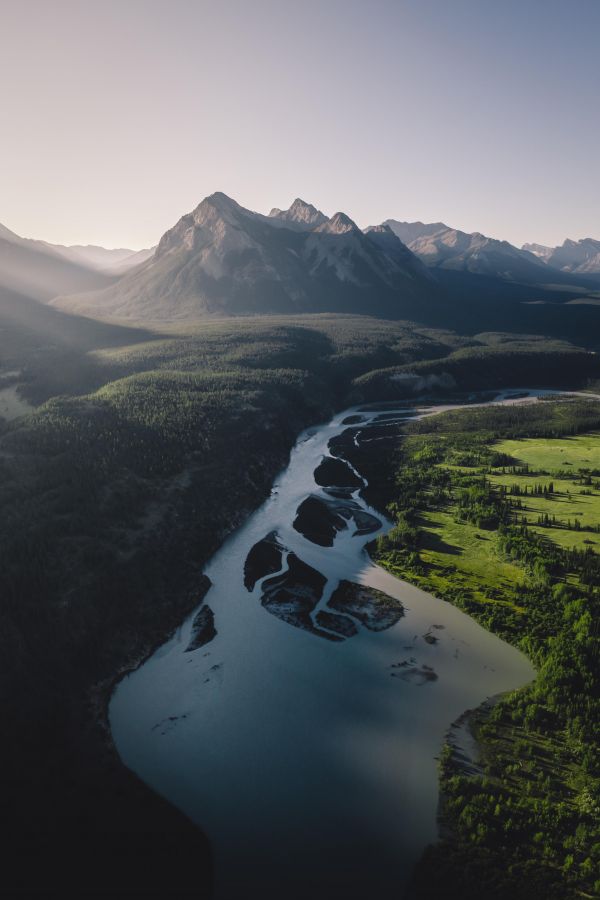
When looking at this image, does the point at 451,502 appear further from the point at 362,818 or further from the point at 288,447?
the point at 362,818

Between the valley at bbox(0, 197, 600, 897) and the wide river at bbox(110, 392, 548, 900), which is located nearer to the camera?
the wide river at bbox(110, 392, 548, 900)

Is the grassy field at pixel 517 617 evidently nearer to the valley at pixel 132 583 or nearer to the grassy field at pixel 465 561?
the grassy field at pixel 465 561

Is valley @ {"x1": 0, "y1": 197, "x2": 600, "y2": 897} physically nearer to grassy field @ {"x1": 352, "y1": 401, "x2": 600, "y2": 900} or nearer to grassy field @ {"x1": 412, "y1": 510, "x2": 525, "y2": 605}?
grassy field @ {"x1": 412, "y1": 510, "x2": 525, "y2": 605}

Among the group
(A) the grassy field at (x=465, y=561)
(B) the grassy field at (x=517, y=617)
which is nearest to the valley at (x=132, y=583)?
(A) the grassy field at (x=465, y=561)

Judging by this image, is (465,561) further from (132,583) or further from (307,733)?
(132,583)

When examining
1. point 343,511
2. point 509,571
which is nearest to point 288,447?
point 343,511

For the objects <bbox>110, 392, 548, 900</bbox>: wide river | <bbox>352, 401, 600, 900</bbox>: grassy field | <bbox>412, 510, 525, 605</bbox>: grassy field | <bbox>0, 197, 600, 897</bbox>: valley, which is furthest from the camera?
<bbox>412, 510, 525, 605</bbox>: grassy field

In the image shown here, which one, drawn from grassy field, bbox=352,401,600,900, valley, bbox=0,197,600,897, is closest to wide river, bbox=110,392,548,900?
valley, bbox=0,197,600,897

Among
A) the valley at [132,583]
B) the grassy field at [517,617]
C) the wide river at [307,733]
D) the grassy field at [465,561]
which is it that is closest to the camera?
the grassy field at [517,617]
